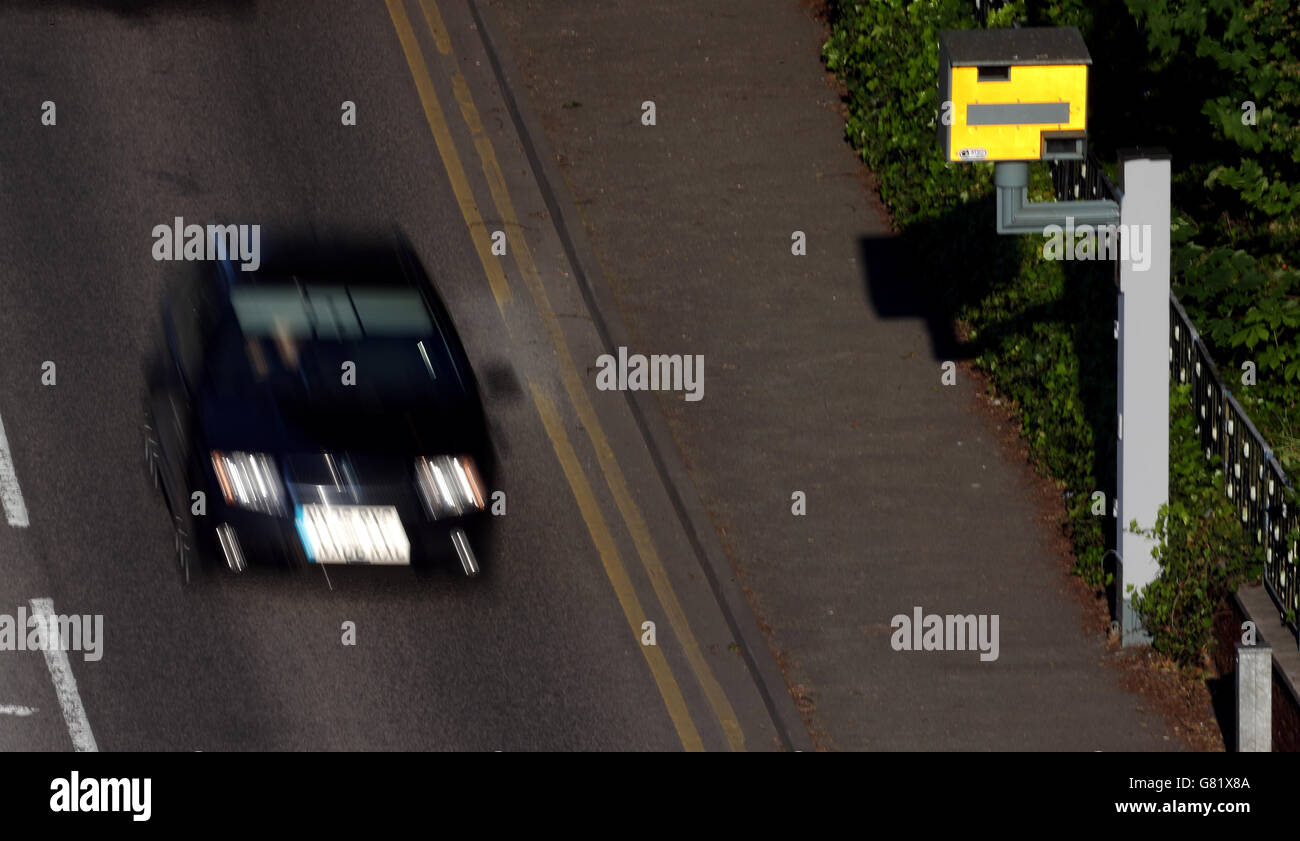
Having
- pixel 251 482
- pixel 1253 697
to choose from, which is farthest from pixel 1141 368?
pixel 251 482

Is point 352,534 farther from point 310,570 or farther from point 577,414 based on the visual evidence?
point 577,414

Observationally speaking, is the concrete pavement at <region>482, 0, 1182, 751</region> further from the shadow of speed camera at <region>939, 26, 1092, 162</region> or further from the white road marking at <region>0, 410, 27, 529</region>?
the white road marking at <region>0, 410, 27, 529</region>

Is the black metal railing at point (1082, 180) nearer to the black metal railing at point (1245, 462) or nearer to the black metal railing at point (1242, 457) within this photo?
the black metal railing at point (1242, 457)

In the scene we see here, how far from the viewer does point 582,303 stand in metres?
15.4

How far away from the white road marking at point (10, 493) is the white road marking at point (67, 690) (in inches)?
34.2

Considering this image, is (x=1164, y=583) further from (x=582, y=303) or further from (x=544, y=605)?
(x=582, y=303)

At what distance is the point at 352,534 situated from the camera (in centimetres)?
1220

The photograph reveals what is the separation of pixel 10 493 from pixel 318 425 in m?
2.93

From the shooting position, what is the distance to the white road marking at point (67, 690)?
11.6 meters

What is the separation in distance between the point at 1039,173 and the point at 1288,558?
5.11m

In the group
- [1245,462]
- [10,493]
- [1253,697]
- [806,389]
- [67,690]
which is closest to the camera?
[1253,697]

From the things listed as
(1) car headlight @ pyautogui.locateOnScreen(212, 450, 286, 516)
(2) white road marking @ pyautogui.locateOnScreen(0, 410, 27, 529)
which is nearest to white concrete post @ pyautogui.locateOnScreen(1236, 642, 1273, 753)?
(1) car headlight @ pyautogui.locateOnScreen(212, 450, 286, 516)

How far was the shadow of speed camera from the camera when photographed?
1138cm
